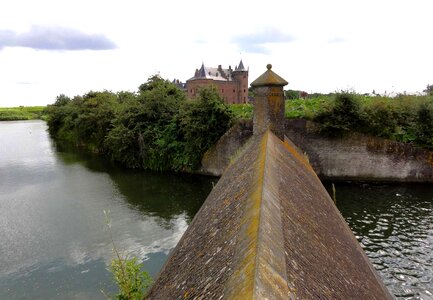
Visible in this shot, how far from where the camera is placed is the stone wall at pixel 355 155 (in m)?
21.3

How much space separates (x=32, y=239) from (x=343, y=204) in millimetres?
14877

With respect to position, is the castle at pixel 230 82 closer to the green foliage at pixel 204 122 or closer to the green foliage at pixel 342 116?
the green foliage at pixel 204 122

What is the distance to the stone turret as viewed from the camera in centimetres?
1209

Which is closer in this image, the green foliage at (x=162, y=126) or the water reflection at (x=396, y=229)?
the water reflection at (x=396, y=229)

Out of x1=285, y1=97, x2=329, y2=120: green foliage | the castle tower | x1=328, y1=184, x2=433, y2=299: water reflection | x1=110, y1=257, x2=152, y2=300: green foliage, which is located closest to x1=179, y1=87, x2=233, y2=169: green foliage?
x1=285, y1=97, x2=329, y2=120: green foliage

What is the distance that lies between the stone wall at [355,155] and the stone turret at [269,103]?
8.58 metres

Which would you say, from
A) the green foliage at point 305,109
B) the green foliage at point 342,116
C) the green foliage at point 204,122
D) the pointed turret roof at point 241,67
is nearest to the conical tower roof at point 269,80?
the green foliage at point 342,116

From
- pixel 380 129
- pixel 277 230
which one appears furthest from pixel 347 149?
pixel 277 230

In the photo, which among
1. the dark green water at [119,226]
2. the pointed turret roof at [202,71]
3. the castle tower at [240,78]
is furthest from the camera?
the castle tower at [240,78]

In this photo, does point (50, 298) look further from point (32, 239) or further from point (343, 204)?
point (343, 204)

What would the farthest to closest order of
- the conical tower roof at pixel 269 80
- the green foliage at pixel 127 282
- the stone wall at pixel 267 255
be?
the conical tower roof at pixel 269 80
the green foliage at pixel 127 282
the stone wall at pixel 267 255

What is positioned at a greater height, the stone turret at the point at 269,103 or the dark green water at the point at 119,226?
the stone turret at the point at 269,103

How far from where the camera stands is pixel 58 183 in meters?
23.9

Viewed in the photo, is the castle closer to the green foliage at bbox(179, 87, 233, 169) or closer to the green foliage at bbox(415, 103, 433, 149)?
the green foliage at bbox(179, 87, 233, 169)
